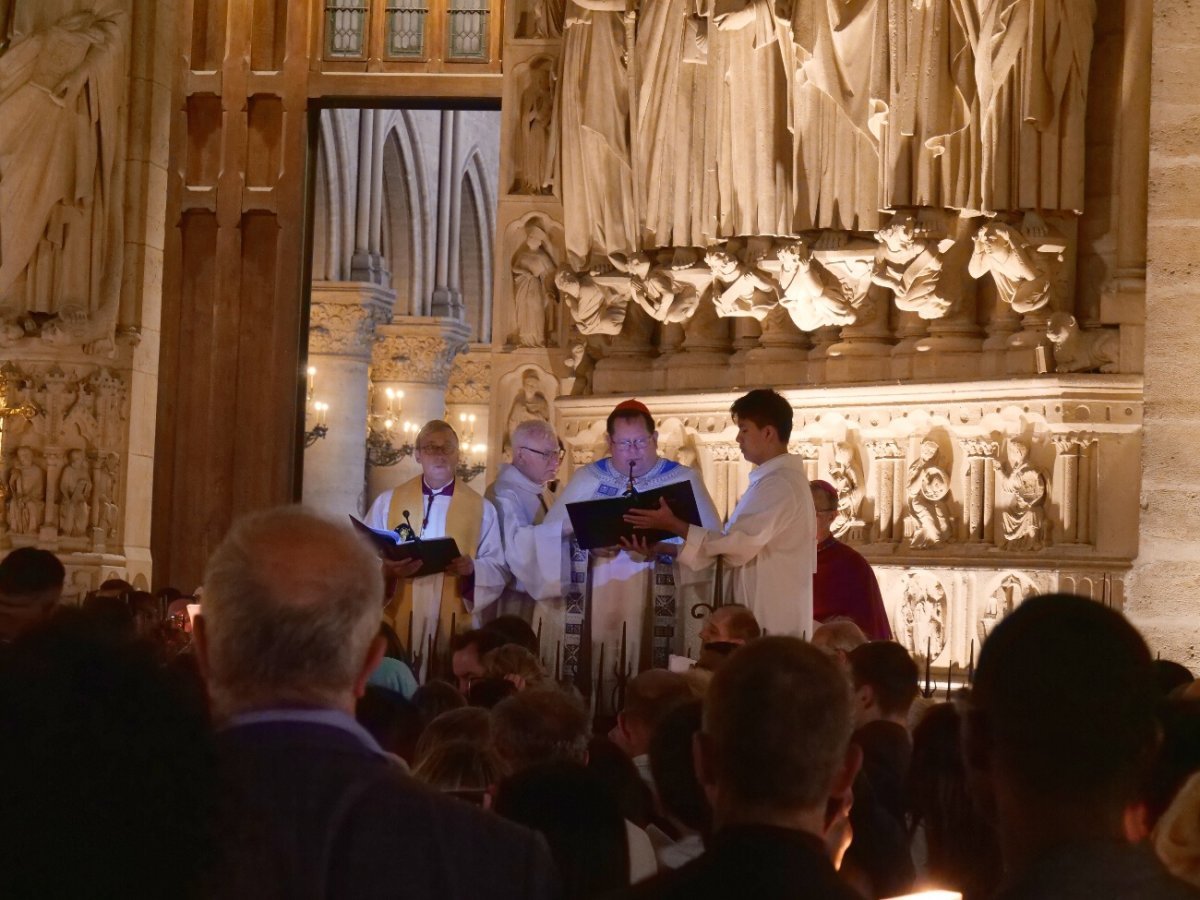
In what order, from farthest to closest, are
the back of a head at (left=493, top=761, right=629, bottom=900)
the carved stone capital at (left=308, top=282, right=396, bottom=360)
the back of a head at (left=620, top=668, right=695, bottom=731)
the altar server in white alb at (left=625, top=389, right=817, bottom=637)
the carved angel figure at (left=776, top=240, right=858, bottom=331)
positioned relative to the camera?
the carved stone capital at (left=308, top=282, right=396, bottom=360)
the carved angel figure at (left=776, top=240, right=858, bottom=331)
the altar server in white alb at (left=625, top=389, right=817, bottom=637)
the back of a head at (left=620, top=668, right=695, bottom=731)
the back of a head at (left=493, top=761, right=629, bottom=900)

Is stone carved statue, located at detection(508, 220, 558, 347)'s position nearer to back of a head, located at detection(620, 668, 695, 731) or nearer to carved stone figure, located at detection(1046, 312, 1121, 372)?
carved stone figure, located at detection(1046, 312, 1121, 372)

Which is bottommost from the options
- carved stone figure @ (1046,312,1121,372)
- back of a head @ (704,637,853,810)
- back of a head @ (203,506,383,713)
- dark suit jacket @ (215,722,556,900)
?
dark suit jacket @ (215,722,556,900)

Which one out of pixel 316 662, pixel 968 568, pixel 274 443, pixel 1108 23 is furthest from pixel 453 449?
pixel 316 662

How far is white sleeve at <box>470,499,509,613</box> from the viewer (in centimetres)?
866

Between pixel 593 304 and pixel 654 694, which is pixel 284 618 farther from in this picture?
pixel 593 304

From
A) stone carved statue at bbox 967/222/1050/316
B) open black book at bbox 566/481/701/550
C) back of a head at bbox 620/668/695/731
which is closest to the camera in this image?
back of a head at bbox 620/668/695/731

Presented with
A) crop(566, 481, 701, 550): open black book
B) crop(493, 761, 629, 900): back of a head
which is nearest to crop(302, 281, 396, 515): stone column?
crop(566, 481, 701, 550): open black book

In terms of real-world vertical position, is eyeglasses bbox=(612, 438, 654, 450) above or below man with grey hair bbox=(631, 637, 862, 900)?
above

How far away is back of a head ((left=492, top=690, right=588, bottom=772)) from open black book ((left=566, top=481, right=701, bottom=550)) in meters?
3.76

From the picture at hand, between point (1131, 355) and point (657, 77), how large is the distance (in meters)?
2.83

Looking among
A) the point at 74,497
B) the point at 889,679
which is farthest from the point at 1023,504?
the point at 74,497

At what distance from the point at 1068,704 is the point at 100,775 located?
1.01 metres

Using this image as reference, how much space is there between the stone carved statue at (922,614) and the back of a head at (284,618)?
23.6ft

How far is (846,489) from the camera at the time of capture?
32.2ft
